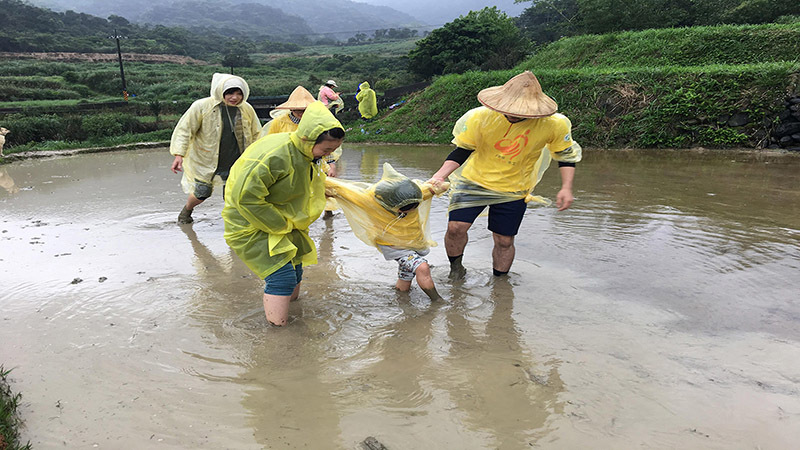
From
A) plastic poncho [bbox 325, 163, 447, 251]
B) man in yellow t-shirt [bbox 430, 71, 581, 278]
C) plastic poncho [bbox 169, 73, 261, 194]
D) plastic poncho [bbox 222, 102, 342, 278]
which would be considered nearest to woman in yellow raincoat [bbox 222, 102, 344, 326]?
plastic poncho [bbox 222, 102, 342, 278]

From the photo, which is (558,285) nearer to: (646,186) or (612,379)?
(612,379)

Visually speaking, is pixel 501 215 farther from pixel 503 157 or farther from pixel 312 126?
pixel 312 126

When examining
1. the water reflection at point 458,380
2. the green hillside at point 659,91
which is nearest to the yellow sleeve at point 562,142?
the water reflection at point 458,380

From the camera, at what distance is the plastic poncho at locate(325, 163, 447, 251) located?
3497 mm

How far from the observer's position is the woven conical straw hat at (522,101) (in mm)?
3566

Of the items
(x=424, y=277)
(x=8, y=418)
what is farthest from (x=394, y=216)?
(x=8, y=418)

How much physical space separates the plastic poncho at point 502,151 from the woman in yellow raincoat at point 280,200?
1191 mm

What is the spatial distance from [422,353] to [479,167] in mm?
1579

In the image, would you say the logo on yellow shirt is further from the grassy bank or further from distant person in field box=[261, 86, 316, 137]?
the grassy bank

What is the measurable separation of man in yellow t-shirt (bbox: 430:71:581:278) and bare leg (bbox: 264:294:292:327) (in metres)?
1.28

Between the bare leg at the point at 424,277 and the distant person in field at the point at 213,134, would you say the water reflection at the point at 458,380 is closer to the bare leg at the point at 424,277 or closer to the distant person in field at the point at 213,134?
the bare leg at the point at 424,277

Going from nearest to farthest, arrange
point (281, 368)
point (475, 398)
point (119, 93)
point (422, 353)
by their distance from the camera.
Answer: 1. point (475, 398)
2. point (281, 368)
3. point (422, 353)
4. point (119, 93)

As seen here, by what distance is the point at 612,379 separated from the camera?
270cm

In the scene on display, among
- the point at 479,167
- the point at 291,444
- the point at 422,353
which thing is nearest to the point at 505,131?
the point at 479,167
